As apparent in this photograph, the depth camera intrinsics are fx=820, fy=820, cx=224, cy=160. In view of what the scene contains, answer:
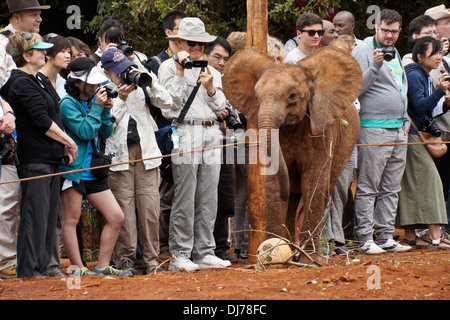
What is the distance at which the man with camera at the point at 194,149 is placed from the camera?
28.7 ft

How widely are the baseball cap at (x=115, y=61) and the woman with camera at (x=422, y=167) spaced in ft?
13.7

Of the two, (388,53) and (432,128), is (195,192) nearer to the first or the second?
(388,53)

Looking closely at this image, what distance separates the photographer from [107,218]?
26.5 feet

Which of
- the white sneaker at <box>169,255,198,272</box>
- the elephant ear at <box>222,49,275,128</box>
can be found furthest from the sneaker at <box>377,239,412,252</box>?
the white sneaker at <box>169,255,198,272</box>

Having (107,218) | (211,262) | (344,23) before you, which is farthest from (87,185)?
(344,23)

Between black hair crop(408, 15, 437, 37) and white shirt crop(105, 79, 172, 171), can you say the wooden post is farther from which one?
black hair crop(408, 15, 437, 37)

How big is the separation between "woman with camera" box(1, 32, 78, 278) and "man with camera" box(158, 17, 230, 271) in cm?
143

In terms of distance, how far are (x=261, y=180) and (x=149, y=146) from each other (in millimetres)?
1502

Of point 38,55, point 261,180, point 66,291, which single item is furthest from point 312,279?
point 38,55

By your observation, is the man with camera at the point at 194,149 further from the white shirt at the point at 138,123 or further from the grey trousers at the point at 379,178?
the grey trousers at the point at 379,178

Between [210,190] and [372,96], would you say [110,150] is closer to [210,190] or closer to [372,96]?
[210,190]

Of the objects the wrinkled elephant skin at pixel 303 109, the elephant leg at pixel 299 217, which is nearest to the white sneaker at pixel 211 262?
the wrinkled elephant skin at pixel 303 109

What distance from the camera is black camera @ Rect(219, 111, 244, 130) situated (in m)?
9.54

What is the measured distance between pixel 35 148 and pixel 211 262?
2465 mm
